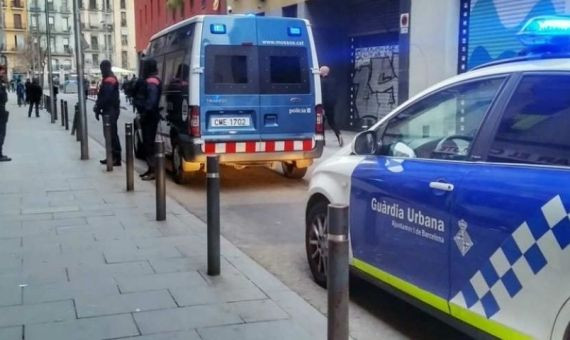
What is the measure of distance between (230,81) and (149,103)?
1443mm

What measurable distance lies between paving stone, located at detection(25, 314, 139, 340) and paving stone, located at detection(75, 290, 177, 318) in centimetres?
13

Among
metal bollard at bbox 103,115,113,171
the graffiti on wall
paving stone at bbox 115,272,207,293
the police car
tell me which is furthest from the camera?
the graffiti on wall

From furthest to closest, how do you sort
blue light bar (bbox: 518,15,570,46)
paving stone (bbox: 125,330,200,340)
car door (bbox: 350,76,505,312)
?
paving stone (bbox: 125,330,200,340), car door (bbox: 350,76,505,312), blue light bar (bbox: 518,15,570,46)

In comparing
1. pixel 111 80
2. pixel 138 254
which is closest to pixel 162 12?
pixel 111 80

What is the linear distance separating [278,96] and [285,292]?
16.2ft

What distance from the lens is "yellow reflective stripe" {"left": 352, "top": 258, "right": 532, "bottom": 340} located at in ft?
10.6

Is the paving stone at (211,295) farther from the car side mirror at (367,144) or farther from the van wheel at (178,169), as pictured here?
the van wheel at (178,169)

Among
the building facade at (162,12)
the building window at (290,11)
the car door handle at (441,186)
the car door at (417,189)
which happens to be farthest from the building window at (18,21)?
the car door handle at (441,186)

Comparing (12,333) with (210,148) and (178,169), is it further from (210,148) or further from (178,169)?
(178,169)

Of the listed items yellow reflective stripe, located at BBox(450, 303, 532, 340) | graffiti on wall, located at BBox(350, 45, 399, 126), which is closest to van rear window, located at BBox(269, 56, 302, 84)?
yellow reflective stripe, located at BBox(450, 303, 532, 340)

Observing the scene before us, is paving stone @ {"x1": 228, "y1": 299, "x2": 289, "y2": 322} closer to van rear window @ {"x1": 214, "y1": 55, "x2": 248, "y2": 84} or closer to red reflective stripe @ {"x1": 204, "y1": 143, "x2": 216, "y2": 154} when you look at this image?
red reflective stripe @ {"x1": 204, "y1": 143, "x2": 216, "y2": 154}

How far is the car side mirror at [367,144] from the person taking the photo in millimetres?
4539

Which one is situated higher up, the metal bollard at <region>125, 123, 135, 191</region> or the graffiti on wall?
the graffiti on wall

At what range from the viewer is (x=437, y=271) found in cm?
368
